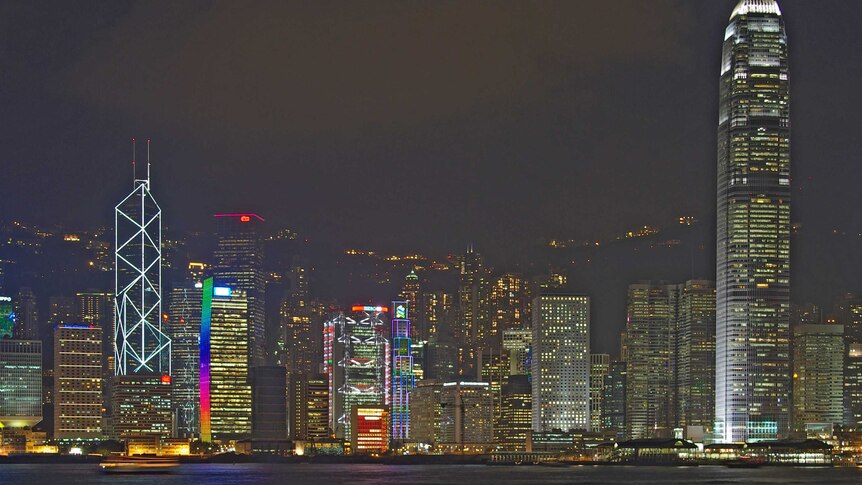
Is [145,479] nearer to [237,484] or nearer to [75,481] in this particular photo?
[75,481]

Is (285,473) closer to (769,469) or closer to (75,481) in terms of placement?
(75,481)

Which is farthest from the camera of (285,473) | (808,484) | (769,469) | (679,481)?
(769,469)

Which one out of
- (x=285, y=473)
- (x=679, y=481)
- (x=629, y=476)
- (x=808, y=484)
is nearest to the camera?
(x=808, y=484)

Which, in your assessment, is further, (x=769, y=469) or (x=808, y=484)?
(x=769, y=469)

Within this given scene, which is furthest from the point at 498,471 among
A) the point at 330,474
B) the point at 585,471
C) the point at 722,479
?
the point at 722,479

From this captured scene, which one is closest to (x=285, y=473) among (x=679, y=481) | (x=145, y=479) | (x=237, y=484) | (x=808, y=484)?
(x=145, y=479)

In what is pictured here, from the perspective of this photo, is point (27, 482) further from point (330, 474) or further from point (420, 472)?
point (420, 472)

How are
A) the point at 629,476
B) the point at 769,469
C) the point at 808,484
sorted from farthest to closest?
the point at 769,469, the point at 629,476, the point at 808,484

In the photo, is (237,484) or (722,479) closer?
(237,484)

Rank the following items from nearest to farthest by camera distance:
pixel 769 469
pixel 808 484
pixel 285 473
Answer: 1. pixel 808 484
2. pixel 285 473
3. pixel 769 469
